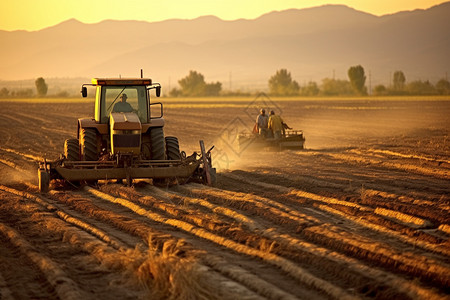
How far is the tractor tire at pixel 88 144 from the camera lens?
1483 centimetres

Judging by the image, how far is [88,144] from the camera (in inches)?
586

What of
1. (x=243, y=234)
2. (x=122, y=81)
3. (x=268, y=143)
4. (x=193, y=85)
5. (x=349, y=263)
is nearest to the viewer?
(x=349, y=263)

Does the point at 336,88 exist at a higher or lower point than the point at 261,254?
lower

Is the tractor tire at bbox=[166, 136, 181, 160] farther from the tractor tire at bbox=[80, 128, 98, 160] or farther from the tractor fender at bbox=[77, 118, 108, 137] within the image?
the tractor tire at bbox=[80, 128, 98, 160]

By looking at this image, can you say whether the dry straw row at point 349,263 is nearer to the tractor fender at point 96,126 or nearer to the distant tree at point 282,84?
the tractor fender at point 96,126

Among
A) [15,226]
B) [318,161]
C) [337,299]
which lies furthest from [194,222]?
[318,161]

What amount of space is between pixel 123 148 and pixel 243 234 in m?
4.88

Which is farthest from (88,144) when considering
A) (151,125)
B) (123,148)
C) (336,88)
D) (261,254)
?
(336,88)

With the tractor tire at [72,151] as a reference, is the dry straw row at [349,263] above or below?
→ below

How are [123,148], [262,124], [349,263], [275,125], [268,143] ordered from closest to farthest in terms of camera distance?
[349,263]
[123,148]
[275,125]
[268,143]
[262,124]

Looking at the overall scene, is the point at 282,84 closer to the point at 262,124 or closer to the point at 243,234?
the point at 262,124

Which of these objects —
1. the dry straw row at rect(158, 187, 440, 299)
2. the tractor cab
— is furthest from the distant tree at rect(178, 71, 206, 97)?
the dry straw row at rect(158, 187, 440, 299)

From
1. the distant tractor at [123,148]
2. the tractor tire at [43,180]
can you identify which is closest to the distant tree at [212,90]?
the distant tractor at [123,148]

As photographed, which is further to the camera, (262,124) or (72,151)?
(262,124)
